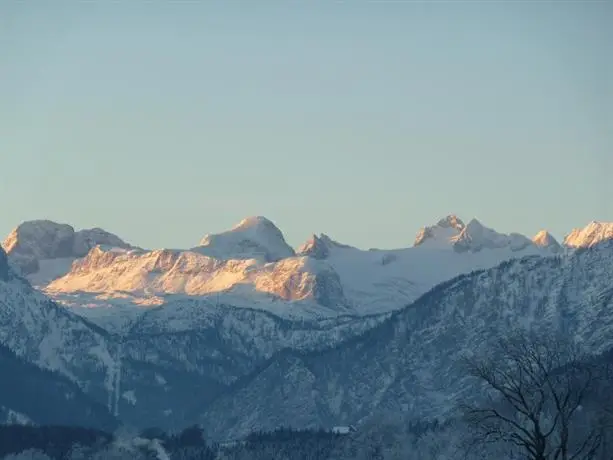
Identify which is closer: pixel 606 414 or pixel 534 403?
pixel 534 403

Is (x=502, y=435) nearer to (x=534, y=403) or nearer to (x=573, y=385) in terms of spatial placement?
(x=534, y=403)

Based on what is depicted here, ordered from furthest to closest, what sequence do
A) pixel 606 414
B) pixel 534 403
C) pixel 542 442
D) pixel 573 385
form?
pixel 606 414 < pixel 573 385 < pixel 534 403 < pixel 542 442

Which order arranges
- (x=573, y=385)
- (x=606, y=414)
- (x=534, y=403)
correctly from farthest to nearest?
(x=606, y=414), (x=573, y=385), (x=534, y=403)

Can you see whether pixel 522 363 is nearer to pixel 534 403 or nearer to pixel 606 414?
pixel 534 403

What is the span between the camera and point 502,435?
4523 inches

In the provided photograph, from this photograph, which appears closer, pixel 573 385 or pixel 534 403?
pixel 534 403

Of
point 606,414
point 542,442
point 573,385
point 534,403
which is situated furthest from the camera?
point 606,414

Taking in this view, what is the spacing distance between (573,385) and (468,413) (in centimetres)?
1078

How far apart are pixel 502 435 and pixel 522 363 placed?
4.59m

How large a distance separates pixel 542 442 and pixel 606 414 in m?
87.1

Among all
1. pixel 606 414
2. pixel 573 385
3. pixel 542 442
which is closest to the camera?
pixel 542 442

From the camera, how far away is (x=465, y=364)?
122 metres

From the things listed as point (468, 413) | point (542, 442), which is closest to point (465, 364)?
point (468, 413)

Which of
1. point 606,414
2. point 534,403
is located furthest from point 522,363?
point 606,414
